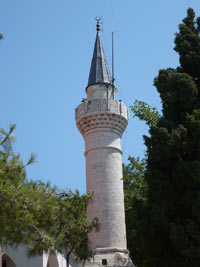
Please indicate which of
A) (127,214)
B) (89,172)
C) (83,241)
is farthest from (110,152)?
(83,241)

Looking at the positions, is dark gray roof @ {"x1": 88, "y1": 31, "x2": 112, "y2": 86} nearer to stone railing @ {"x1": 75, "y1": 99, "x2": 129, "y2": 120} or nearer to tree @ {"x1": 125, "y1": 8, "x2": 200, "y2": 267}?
stone railing @ {"x1": 75, "y1": 99, "x2": 129, "y2": 120}

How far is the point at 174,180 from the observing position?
13.7 metres

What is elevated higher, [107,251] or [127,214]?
[127,214]

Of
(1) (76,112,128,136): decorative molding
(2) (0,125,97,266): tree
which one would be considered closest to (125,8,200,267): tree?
(2) (0,125,97,266): tree

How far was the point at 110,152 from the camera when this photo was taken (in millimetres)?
21359

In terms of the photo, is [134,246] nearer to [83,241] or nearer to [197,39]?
[83,241]

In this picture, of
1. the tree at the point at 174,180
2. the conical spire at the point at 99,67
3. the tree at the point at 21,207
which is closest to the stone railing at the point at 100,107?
the conical spire at the point at 99,67

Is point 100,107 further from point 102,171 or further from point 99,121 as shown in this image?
point 102,171

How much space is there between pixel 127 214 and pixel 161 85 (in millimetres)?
9957

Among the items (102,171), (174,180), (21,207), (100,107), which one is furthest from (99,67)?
(21,207)

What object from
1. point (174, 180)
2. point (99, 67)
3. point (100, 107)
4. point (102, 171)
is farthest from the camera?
point (99, 67)

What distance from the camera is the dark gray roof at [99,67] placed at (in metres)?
23.2

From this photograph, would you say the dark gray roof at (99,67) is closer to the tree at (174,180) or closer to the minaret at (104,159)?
the minaret at (104,159)

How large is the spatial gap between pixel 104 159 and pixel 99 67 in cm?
532
